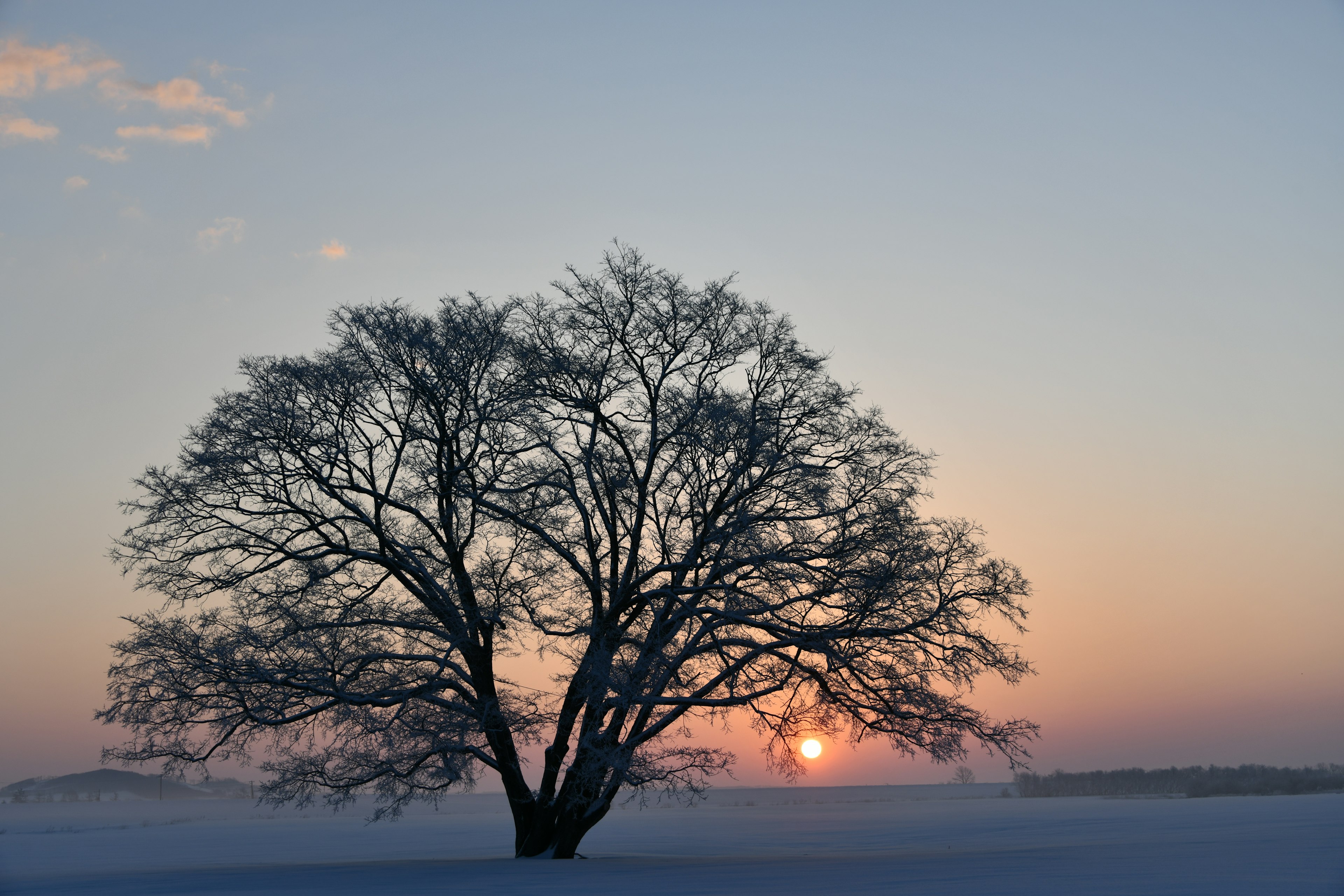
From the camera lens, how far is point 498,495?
65.4 ft

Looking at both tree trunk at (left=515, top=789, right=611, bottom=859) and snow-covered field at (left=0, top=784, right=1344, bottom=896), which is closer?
snow-covered field at (left=0, top=784, right=1344, bottom=896)

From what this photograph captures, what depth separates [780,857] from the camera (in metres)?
21.7

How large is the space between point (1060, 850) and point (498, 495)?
1360 centimetres

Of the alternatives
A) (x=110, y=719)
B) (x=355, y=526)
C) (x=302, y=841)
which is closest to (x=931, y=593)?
(x=355, y=526)

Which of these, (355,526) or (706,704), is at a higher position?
(355,526)

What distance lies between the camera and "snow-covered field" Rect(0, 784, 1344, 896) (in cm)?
1366

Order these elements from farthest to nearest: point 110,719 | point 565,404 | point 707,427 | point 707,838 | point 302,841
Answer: point 302,841, point 707,838, point 565,404, point 707,427, point 110,719

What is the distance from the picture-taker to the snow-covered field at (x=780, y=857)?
13664mm

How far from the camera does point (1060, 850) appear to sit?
64.3 feet

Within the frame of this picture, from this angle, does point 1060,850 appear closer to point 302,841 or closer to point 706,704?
point 706,704

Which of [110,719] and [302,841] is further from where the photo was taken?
[302,841]

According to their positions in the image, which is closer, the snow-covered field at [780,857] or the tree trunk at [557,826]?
the snow-covered field at [780,857]

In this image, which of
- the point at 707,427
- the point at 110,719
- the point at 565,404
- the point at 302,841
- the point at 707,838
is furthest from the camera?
the point at 302,841

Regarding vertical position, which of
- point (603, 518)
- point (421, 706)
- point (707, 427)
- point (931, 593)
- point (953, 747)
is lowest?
point (953, 747)
